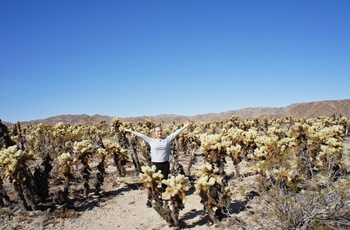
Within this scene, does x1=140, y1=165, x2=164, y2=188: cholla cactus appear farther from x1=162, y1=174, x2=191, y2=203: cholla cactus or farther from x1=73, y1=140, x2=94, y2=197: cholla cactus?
x1=73, y1=140, x2=94, y2=197: cholla cactus

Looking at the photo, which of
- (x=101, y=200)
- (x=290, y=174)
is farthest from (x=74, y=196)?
(x=290, y=174)

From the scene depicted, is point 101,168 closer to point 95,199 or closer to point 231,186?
point 95,199

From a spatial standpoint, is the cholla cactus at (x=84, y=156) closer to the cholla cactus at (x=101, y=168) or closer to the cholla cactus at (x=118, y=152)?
the cholla cactus at (x=101, y=168)

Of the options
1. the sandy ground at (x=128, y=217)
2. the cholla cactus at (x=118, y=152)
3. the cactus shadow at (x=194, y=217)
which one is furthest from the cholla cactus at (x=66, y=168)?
the cactus shadow at (x=194, y=217)

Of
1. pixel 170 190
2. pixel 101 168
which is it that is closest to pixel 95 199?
pixel 101 168

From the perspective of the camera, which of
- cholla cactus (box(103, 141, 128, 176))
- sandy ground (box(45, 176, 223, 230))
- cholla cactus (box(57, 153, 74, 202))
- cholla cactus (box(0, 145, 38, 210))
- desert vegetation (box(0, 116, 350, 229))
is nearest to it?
desert vegetation (box(0, 116, 350, 229))

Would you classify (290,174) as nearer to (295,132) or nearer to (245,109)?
(295,132)

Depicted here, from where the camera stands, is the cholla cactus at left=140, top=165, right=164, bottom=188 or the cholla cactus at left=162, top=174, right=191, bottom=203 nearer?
the cholla cactus at left=162, top=174, right=191, bottom=203

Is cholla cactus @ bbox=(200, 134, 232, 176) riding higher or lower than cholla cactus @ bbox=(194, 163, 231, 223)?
higher

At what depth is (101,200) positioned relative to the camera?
8766 millimetres

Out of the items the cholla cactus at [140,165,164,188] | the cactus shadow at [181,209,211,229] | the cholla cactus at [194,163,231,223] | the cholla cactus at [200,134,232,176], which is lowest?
the cactus shadow at [181,209,211,229]

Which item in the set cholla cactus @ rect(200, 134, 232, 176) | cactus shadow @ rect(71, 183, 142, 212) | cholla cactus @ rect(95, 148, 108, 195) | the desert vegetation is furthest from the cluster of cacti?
cholla cactus @ rect(95, 148, 108, 195)

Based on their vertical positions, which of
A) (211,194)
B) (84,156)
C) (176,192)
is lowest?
(211,194)

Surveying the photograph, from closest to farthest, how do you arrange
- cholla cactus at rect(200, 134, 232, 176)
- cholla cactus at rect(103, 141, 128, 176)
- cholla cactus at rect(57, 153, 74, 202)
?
cholla cactus at rect(200, 134, 232, 176) → cholla cactus at rect(57, 153, 74, 202) → cholla cactus at rect(103, 141, 128, 176)
